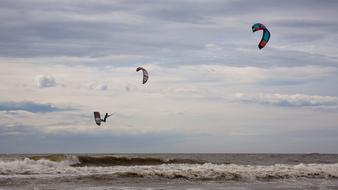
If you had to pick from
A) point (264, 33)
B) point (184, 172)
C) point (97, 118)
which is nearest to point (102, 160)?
point (184, 172)

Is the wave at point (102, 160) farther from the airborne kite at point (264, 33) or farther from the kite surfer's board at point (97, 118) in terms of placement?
the airborne kite at point (264, 33)

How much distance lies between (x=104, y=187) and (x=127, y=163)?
49.7 ft

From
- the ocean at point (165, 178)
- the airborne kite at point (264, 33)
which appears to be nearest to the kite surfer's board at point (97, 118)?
the ocean at point (165, 178)

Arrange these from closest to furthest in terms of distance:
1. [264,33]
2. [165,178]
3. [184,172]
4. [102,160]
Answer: [264,33], [165,178], [184,172], [102,160]

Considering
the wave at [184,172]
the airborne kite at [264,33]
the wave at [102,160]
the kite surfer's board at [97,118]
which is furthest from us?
the wave at [102,160]

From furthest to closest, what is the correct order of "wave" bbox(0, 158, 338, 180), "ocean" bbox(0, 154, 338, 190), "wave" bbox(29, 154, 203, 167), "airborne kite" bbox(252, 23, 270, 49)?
"wave" bbox(29, 154, 203, 167), "wave" bbox(0, 158, 338, 180), "airborne kite" bbox(252, 23, 270, 49), "ocean" bbox(0, 154, 338, 190)


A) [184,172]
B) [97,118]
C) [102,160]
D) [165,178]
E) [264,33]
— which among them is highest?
[264,33]

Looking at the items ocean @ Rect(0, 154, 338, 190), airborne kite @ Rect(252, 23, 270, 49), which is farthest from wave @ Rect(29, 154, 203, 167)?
airborne kite @ Rect(252, 23, 270, 49)

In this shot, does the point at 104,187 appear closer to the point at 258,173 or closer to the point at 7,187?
the point at 7,187

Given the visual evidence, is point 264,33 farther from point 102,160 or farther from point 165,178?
point 102,160

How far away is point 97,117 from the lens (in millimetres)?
21000

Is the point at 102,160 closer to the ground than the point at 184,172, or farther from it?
farther from it

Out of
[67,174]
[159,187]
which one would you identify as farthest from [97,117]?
[159,187]

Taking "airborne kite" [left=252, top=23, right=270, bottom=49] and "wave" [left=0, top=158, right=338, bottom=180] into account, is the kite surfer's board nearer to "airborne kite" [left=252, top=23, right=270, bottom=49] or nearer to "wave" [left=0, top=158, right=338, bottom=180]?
"wave" [left=0, top=158, right=338, bottom=180]
